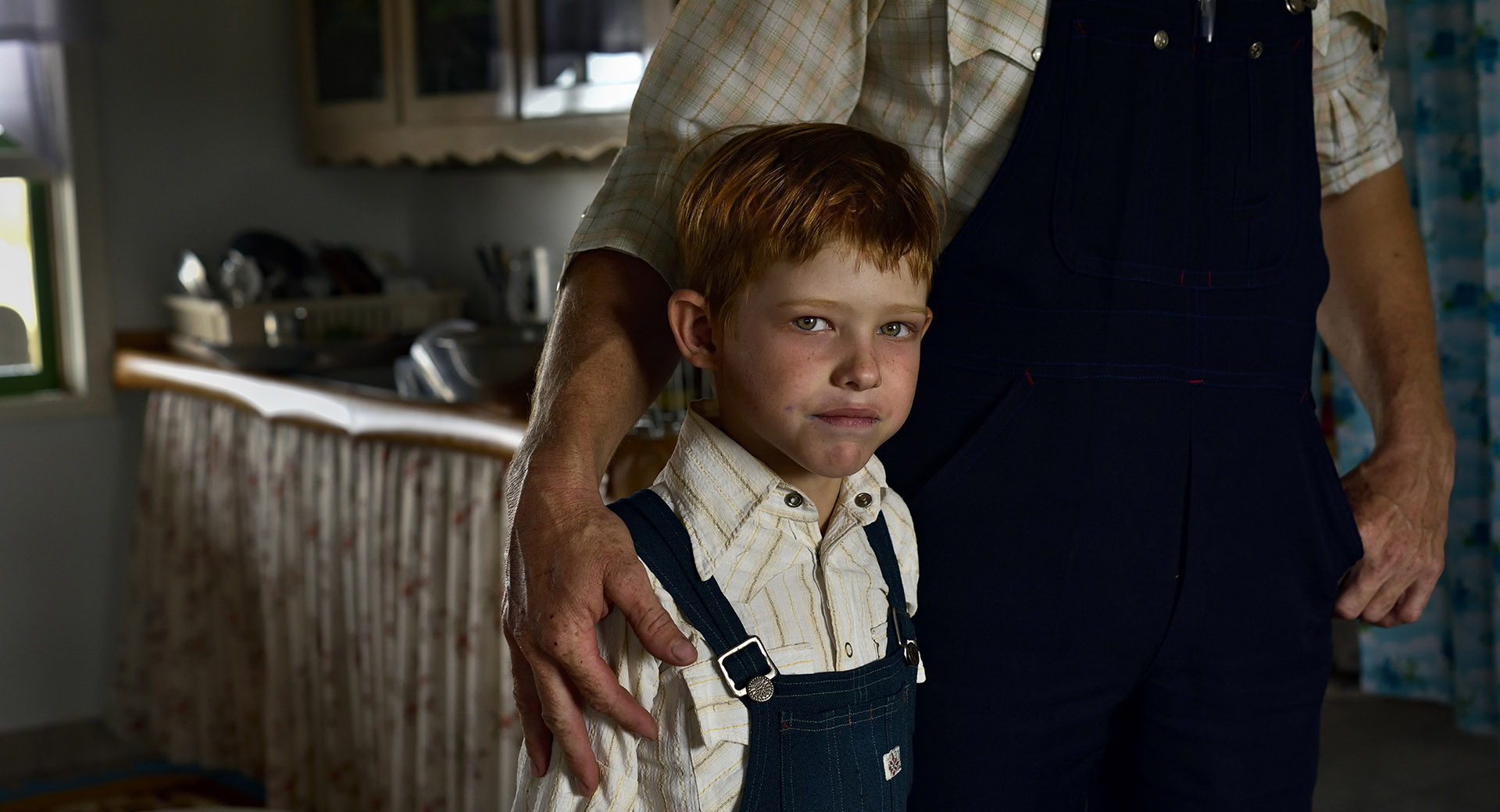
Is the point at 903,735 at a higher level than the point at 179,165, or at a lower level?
lower

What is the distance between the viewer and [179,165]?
337 centimetres

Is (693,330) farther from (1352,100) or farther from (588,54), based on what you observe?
→ (588,54)

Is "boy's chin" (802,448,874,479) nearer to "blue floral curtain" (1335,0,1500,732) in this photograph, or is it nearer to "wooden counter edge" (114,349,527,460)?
"wooden counter edge" (114,349,527,460)

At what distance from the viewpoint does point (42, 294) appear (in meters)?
3.26

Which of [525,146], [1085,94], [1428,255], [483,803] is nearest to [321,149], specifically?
[525,146]

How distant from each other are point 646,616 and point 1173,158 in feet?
1.49

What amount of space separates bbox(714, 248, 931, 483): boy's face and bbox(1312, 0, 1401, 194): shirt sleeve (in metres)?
0.46

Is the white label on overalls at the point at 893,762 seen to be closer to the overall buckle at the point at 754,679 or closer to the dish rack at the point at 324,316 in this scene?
the overall buckle at the point at 754,679

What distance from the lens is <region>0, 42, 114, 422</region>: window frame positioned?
318 cm

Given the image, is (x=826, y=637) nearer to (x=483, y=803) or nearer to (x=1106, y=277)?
(x=1106, y=277)

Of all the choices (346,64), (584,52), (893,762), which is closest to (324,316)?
(346,64)

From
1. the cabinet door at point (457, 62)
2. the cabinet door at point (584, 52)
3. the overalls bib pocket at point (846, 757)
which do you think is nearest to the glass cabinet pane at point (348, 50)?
the cabinet door at point (457, 62)

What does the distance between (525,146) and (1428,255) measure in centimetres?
169

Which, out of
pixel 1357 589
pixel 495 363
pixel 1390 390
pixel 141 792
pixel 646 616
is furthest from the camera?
pixel 141 792
